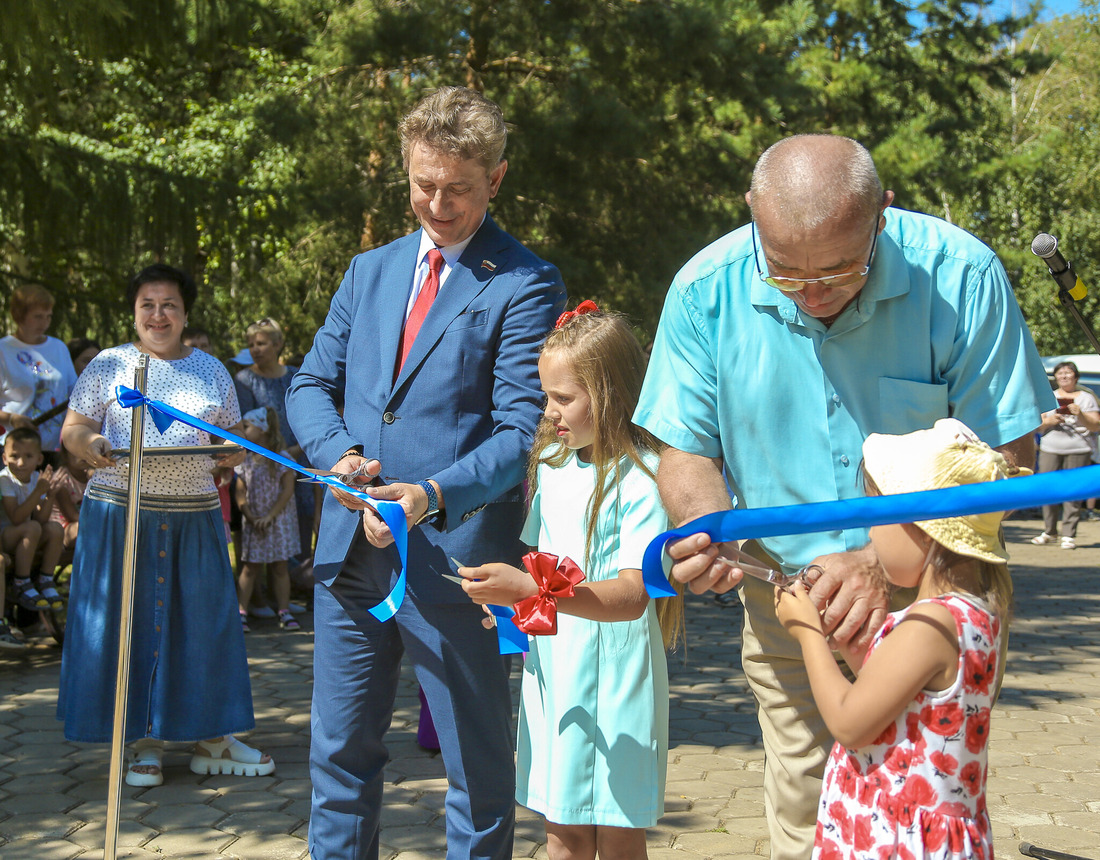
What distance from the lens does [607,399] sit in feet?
10.0

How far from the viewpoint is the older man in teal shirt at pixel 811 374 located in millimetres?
2330

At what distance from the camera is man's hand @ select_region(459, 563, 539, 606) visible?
100 inches

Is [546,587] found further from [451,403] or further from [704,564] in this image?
[451,403]

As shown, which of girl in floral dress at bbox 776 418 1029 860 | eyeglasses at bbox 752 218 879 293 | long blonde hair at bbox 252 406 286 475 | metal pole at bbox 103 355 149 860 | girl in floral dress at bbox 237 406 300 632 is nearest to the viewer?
girl in floral dress at bbox 776 418 1029 860

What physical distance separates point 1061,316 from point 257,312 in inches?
1179

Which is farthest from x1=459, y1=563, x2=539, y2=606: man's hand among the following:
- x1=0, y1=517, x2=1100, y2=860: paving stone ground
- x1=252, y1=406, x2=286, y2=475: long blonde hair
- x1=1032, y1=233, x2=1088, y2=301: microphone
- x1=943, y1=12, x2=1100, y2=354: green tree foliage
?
x1=943, y1=12, x2=1100, y2=354: green tree foliage

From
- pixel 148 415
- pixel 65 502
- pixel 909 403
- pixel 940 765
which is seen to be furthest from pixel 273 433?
pixel 940 765

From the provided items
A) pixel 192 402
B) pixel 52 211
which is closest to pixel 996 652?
pixel 192 402

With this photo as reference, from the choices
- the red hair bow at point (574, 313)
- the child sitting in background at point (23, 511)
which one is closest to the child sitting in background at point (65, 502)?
the child sitting in background at point (23, 511)

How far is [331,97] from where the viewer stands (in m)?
12.8

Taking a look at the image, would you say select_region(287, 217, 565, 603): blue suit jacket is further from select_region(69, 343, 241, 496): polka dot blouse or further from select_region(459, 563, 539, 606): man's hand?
select_region(69, 343, 241, 496): polka dot blouse

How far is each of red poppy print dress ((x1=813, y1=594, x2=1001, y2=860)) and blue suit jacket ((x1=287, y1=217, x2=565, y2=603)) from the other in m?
1.19

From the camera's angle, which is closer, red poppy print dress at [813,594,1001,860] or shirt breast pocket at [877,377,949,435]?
red poppy print dress at [813,594,1001,860]

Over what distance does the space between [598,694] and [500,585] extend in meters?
0.63
